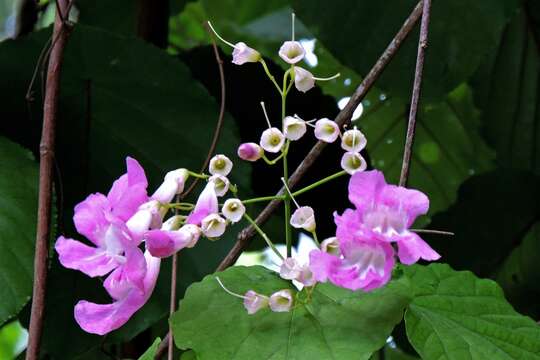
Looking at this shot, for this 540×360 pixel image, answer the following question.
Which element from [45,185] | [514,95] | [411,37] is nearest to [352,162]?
[45,185]

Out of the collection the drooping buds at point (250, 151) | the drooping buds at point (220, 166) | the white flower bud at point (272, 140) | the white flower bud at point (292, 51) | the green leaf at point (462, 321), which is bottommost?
the green leaf at point (462, 321)

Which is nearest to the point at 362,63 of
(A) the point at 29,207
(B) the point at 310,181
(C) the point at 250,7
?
(B) the point at 310,181

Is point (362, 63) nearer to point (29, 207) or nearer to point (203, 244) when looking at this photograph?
point (203, 244)

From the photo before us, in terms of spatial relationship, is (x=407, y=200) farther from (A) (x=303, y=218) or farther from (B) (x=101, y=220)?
(B) (x=101, y=220)

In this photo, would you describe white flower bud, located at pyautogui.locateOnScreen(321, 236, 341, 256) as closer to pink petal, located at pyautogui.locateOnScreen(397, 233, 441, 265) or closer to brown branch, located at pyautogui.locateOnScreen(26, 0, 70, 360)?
pink petal, located at pyautogui.locateOnScreen(397, 233, 441, 265)

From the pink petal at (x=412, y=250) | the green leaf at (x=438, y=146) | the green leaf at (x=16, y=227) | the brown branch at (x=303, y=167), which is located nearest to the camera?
the pink petal at (x=412, y=250)

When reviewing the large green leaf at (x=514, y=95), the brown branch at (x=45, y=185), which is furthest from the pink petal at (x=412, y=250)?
the large green leaf at (x=514, y=95)

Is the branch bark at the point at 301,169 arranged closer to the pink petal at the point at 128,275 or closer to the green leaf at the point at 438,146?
→ the pink petal at the point at 128,275
